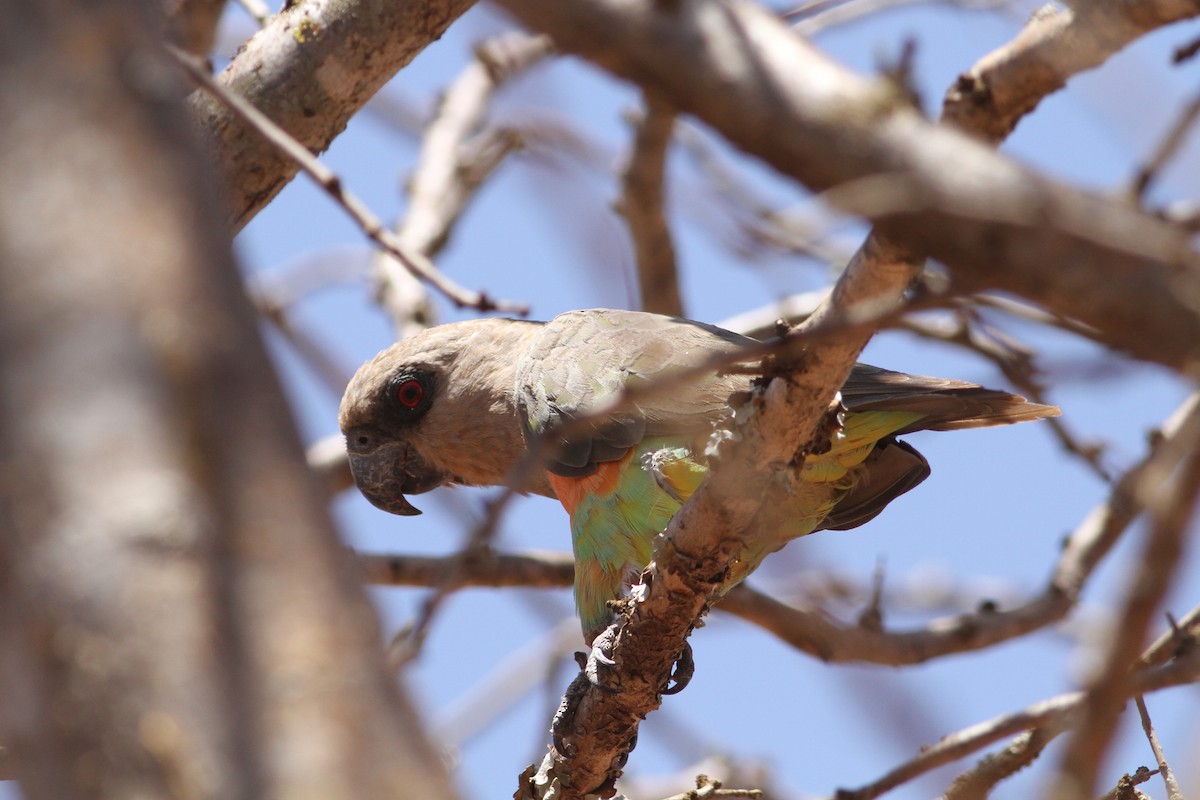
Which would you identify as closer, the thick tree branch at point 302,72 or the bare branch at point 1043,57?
the bare branch at point 1043,57

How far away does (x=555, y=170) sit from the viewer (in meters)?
3.25

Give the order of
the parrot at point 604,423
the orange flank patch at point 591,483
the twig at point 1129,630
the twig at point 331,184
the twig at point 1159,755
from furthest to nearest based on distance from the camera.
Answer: the orange flank patch at point 591,483, the parrot at point 604,423, the twig at point 1159,755, the twig at point 331,184, the twig at point 1129,630

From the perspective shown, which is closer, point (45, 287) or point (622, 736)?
point (45, 287)

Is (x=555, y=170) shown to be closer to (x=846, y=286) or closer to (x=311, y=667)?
(x=846, y=286)

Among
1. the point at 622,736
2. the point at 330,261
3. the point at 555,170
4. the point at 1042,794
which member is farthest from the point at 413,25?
the point at 330,261

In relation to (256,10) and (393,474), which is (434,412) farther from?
(256,10)

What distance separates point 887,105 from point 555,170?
66.3 inches

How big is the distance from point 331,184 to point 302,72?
2.06 meters

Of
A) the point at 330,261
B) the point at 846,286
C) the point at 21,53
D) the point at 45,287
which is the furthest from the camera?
the point at 330,261

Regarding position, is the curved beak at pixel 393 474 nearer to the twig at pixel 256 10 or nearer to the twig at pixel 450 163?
the twig at pixel 450 163

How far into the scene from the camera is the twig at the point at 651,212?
7465 millimetres

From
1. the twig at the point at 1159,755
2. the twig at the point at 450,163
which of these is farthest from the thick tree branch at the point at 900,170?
the twig at the point at 450,163

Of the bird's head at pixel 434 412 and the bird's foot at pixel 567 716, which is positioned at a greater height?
the bird's head at pixel 434 412

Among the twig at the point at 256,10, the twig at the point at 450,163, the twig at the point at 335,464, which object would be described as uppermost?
the twig at the point at 450,163
